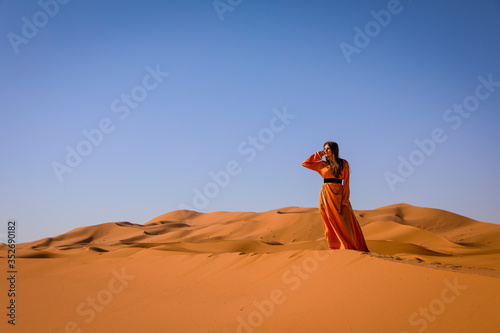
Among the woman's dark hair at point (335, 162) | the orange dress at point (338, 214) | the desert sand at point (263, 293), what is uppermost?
the woman's dark hair at point (335, 162)

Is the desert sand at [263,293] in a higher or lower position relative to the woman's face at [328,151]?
lower

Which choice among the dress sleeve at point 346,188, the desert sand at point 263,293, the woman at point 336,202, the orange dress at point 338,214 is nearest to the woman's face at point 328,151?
the woman at point 336,202

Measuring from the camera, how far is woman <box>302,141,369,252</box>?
24.5ft

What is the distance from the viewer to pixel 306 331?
4129 mm

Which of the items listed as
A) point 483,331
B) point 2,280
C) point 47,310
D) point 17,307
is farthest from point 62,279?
point 483,331

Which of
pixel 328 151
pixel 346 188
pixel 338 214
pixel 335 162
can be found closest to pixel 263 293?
pixel 338 214

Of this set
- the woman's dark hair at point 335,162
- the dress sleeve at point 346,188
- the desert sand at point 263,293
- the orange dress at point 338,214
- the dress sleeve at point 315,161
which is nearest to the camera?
the desert sand at point 263,293

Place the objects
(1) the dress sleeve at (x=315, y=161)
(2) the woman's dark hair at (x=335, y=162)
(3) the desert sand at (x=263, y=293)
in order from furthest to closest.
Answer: (1) the dress sleeve at (x=315, y=161) < (2) the woman's dark hair at (x=335, y=162) < (3) the desert sand at (x=263, y=293)

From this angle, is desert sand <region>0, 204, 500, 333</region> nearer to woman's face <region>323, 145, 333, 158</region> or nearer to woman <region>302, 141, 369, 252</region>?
woman <region>302, 141, 369, 252</region>

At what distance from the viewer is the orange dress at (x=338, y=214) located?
7461mm

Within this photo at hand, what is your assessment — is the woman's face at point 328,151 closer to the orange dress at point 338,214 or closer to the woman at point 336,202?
the woman at point 336,202

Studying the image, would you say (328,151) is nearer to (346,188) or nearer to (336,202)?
(346,188)

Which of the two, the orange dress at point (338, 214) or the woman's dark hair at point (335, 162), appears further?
the woman's dark hair at point (335, 162)

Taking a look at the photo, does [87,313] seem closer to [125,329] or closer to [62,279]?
[125,329]
